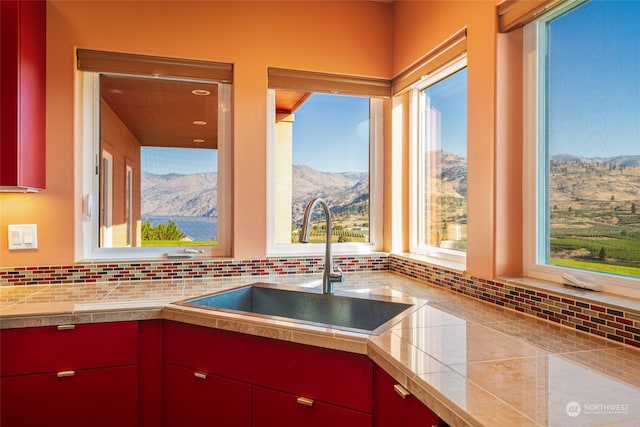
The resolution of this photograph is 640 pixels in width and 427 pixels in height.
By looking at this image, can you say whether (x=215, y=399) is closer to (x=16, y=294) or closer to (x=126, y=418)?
(x=126, y=418)

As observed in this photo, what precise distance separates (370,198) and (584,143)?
4.39 feet

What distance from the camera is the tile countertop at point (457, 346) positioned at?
0.78 m

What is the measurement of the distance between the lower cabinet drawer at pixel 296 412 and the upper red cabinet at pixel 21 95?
1.40 meters

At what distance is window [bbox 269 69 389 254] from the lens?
8.07ft

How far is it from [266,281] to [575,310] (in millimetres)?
1338

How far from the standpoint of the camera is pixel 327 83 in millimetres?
2424

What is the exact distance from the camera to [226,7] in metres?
2.26

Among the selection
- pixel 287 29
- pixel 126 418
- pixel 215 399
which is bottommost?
pixel 126 418

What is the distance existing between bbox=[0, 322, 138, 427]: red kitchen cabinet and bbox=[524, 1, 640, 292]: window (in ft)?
5.22

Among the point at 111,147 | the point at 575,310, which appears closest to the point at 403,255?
the point at 575,310

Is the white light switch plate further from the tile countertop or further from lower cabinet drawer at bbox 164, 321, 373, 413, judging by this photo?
lower cabinet drawer at bbox 164, 321, 373, 413

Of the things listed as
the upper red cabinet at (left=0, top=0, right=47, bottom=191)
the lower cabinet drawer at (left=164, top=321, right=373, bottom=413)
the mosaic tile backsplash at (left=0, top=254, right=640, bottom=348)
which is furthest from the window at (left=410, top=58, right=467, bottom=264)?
the upper red cabinet at (left=0, top=0, right=47, bottom=191)

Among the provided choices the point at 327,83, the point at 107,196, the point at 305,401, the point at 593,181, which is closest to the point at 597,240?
the point at 593,181

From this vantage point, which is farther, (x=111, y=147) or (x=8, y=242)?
(x=111, y=147)
